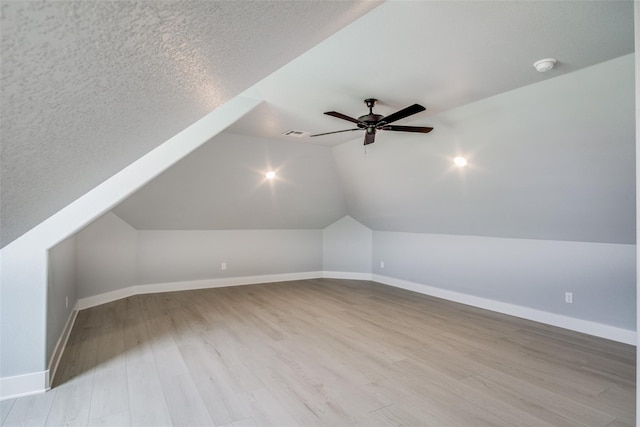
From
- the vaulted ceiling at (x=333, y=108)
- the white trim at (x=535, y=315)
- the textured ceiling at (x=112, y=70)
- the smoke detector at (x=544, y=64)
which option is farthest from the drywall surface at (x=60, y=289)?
the white trim at (x=535, y=315)

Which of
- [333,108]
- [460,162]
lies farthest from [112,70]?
[460,162]

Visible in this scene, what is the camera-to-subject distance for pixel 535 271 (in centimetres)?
430

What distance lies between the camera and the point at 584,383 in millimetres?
2645

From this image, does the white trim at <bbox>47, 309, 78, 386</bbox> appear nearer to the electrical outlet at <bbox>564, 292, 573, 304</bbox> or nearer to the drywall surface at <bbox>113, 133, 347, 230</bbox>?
the drywall surface at <bbox>113, 133, 347, 230</bbox>

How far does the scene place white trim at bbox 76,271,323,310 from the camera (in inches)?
191

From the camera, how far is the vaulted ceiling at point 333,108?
64 cm

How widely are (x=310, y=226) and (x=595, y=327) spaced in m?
4.65

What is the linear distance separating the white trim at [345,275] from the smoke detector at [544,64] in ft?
16.3

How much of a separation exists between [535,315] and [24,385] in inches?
200

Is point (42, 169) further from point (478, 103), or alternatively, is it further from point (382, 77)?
point (478, 103)

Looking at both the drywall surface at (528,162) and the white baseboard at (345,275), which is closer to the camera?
the drywall surface at (528,162)

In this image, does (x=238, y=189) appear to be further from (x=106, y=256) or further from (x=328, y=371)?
(x=328, y=371)

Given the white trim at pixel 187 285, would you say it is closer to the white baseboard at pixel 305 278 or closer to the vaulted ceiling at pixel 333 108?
the white baseboard at pixel 305 278

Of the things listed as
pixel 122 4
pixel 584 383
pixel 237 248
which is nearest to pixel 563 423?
pixel 584 383
